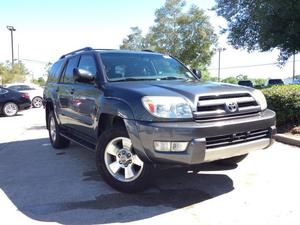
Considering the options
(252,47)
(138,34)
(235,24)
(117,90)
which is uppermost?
(138,34)

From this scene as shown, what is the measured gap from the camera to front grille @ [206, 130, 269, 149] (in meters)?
4.29

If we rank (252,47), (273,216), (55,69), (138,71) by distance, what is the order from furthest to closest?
(252,47) < (55,69) < (138,71) < (273,216)

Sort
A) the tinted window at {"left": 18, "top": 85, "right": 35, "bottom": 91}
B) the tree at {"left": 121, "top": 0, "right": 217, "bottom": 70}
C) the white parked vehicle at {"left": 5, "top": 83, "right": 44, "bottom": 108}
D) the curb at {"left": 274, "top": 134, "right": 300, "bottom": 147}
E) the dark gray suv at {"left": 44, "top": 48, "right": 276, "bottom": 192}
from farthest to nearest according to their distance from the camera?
the tree at {"left": 121, "top": 0, "right": 217, "bottom": 70}, the tinted window at {"left": 18, "top": 85, "right": 35, "bottom": 91}, the white parked vehicle at {"left": 5, "top": 83, "right": 44, "bottom": 108}, the curb at {"left": 274, "top": 134, "right": 300, "bottom": 147}, the dark gray suv at {"left": 44, "top": 48, "right": 276, "bottom": 192}

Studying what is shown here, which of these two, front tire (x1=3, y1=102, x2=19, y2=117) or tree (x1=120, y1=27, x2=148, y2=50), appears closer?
front tire (x1=3, y1=102, x2=19, y2=117)

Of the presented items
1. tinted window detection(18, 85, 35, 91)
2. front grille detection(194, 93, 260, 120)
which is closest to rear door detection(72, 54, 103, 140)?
front grille detection(194, 93, 260, 120)

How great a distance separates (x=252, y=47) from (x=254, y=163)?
910 cm

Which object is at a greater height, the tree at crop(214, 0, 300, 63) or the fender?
the tree at crop(214, 0, 300, 63)

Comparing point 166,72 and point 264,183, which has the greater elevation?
point 166,72

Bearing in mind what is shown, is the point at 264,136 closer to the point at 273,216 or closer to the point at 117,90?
the point at 273,216

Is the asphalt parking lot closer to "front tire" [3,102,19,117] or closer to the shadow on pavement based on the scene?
the shadow on pavement

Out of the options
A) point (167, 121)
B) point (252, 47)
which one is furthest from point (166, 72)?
point (252, 47)

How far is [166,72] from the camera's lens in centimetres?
599

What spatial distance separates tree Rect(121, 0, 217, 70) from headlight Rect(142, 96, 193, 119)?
24.9 m

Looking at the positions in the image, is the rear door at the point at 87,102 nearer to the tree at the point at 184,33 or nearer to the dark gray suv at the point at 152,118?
the dark gray suv at the point at 152,118
